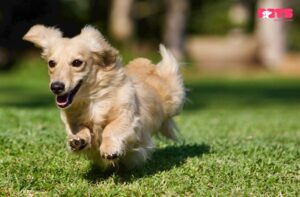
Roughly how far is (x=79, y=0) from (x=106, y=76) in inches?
1039

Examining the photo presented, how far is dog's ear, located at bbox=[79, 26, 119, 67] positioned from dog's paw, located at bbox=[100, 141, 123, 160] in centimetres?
77

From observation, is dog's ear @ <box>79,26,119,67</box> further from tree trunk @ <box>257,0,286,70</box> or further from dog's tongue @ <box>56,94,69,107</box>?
tree trunk @ <box>257,0,286,70</box>

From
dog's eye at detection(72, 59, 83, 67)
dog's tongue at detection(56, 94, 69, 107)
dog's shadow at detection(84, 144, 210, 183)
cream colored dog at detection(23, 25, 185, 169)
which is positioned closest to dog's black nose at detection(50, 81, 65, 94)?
Result: cream colored dog at detection(23, 25, 185, 169)

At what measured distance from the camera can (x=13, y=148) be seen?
22.1 feet

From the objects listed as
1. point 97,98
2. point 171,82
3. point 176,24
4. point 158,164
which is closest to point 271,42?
point 176,24

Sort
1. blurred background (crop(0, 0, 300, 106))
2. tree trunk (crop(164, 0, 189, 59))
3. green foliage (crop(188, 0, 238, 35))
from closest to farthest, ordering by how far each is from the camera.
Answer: blurred background (crop(0, 0, 300, 106)) < tree trunk (crop(164, 0, 189, 59)) < green foliage (crop(188, 0, 238, 35))

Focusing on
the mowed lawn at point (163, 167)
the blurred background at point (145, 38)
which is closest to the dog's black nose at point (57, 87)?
the mowed lawn at point (163, 167)

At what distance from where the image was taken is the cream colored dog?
5.60 m

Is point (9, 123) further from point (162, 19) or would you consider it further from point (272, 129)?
point (162, 19)

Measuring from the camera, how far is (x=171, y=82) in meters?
7.29

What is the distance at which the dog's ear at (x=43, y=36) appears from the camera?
6.15 m

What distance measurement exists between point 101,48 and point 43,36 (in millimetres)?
644

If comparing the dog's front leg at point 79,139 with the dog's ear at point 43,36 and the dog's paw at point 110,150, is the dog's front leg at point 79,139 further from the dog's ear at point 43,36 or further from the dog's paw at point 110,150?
the dog's ear at point 43,36

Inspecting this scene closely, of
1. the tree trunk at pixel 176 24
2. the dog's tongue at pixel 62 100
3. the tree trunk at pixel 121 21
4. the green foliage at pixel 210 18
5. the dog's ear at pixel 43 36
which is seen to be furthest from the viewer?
the green foliage at pixel 210 18
